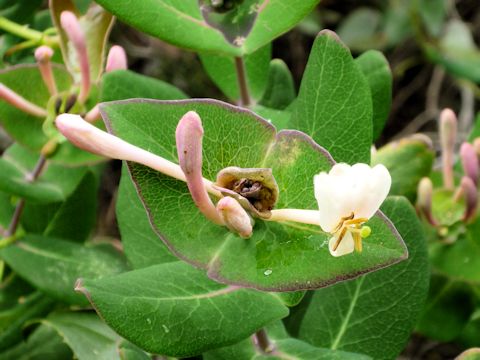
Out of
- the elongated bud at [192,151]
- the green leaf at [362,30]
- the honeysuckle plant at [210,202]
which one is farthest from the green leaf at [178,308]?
the green leaf at [362,30]

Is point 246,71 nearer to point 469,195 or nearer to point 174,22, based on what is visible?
point 174,22

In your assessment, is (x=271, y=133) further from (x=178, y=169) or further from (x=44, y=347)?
(x=44, y=347)

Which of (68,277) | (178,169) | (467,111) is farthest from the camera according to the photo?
(467,111)

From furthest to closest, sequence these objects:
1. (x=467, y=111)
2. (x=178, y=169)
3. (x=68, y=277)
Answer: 1. (x=467, y=111)
2. (x=68, y=277)
3. (x=178, y=169)

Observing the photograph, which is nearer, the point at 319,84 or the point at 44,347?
the point at 319,84

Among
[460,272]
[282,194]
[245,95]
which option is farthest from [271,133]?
[460,272]

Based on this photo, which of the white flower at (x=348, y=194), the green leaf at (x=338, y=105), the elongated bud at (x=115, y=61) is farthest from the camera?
the elongated bud at (x=115, y=61)

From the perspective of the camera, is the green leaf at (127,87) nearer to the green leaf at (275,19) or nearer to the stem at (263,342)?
the green leaf at (275,19)

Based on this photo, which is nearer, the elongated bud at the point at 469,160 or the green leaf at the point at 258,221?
the green leaf at the point at 258,221
